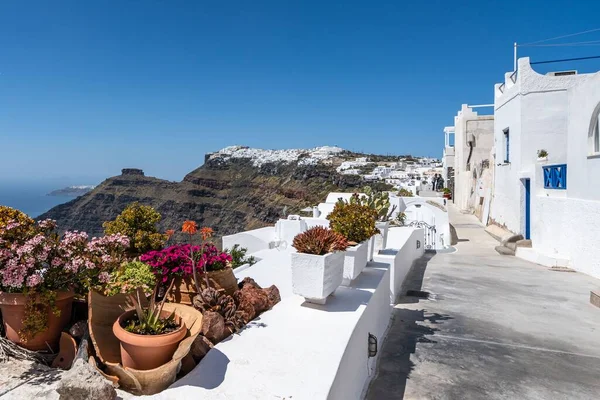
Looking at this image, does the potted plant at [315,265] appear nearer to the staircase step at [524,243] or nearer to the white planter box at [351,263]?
the white planter box at [351,263]

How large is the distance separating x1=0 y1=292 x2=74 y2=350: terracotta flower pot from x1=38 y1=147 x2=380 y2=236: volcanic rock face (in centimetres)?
5581

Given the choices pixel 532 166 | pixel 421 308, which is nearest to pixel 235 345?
pixel 421 308

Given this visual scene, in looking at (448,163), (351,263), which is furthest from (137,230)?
(448,163)

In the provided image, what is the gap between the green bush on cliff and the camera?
381cm

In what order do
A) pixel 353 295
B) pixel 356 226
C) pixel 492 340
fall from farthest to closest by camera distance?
1. pixel 492 340
2. pixel 356 226
3. pixel 353 295

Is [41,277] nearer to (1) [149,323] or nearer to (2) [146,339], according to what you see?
(1) [149,323]

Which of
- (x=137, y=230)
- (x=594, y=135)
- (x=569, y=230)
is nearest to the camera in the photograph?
A: (x=137, y=230)

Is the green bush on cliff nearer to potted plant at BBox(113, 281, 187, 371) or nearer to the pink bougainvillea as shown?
the pink bougainvillea

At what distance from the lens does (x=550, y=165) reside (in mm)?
11758

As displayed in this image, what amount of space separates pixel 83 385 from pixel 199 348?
0.80 metres

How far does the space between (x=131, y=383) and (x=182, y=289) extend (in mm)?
1097

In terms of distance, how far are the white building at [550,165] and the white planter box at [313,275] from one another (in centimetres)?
860

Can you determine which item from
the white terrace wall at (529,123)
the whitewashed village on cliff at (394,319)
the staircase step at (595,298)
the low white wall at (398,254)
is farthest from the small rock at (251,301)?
the white terrace wall at (529,123)

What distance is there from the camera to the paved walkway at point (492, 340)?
3941mm
